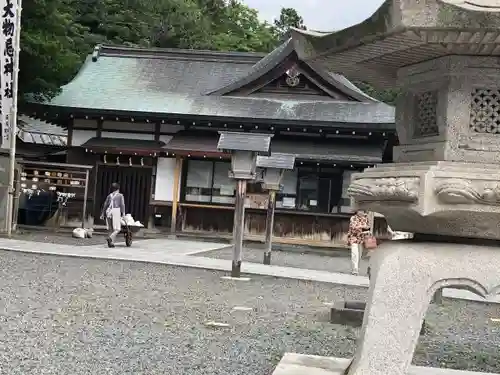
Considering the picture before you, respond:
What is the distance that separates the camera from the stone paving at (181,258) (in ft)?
40.3

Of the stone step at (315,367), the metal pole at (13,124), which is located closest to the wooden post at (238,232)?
the stone step at (315,367)

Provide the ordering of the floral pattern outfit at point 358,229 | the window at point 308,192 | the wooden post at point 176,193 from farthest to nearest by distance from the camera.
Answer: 1. the wooden post at point 176,193
2. the window at point 308,192
3. the floral pattern outfit at point 358,229

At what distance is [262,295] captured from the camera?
998 cm

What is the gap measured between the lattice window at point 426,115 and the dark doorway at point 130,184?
1693 cm

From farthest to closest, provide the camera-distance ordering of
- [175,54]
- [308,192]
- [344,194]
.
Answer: [175,54] < [308,192] < [344,194]

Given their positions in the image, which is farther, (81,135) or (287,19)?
(287,19)

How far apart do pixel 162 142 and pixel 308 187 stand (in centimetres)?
507

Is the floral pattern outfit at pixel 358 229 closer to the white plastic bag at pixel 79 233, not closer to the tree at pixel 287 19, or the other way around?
the white plastic bag at pixel 79 233

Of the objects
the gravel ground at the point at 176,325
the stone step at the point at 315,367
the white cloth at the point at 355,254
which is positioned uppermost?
the white cloth at the point at 355,254

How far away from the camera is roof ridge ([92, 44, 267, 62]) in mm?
24531

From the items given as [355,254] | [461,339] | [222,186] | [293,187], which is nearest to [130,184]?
[222,186]

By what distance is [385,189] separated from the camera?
14.0 ft

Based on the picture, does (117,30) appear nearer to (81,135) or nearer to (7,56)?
(81,135)

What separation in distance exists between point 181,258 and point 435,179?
10.7m
